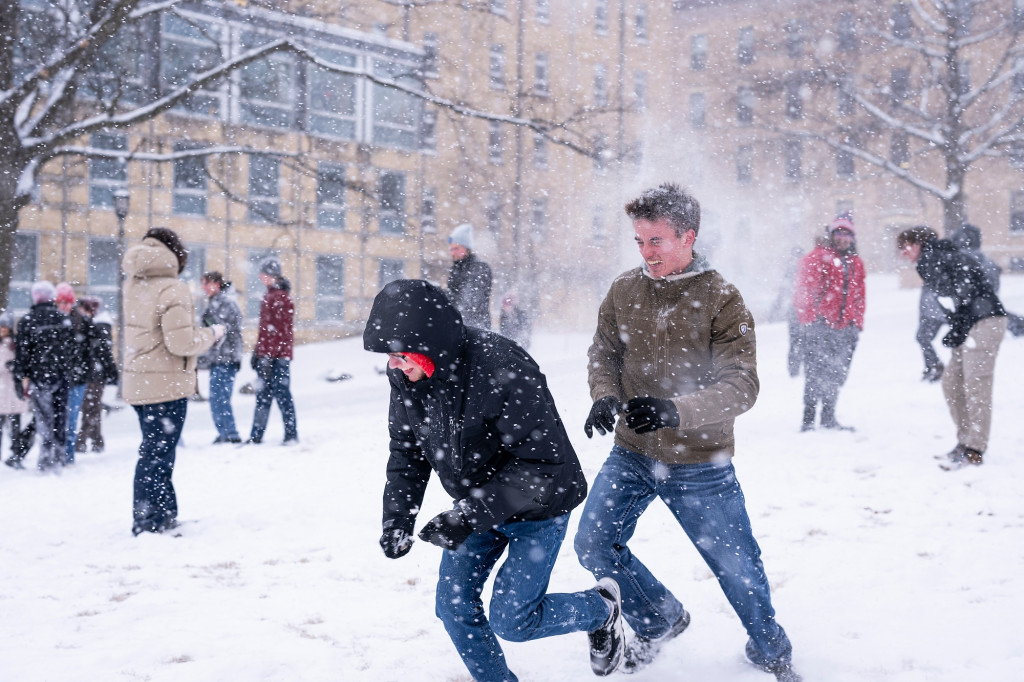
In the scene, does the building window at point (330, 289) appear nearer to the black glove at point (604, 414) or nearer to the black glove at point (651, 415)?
the black glove at point (604, 414)

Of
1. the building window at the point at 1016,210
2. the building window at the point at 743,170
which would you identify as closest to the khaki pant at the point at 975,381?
the building window at the point at 1016,210

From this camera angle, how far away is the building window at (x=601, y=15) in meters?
31.8

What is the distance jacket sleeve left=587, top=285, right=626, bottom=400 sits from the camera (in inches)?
124

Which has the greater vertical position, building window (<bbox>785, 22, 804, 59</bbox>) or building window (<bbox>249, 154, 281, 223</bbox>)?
building window (<bbox>785, 22, 804, 59</bbox>)

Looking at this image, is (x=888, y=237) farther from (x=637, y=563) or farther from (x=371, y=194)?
(x=637, y=563)

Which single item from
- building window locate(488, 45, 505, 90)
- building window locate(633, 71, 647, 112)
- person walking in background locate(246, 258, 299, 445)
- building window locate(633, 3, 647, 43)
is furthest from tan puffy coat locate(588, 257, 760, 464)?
building window locate(633, 71, 647, 112)

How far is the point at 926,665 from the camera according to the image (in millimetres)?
3344

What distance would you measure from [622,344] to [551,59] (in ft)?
94.7

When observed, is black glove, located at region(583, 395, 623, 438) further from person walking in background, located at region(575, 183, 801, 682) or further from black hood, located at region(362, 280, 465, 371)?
black hood, located at region(362, 280, 465, 371)

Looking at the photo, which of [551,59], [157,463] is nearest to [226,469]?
[157,463]

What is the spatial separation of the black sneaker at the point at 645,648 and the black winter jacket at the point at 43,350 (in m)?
6.54

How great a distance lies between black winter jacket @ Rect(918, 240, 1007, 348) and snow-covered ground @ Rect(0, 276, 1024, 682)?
45.4 inches

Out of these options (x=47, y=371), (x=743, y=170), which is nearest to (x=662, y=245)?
(x=47, y=371)

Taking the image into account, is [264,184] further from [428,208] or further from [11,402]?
[11,402]
